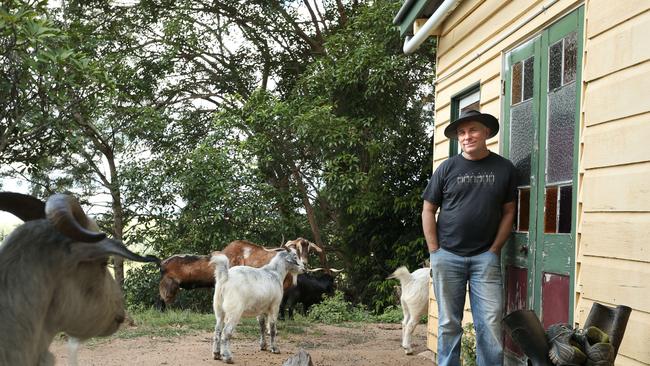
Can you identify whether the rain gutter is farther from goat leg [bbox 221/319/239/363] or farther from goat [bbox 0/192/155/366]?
goat [bbox 0/192/155/366]

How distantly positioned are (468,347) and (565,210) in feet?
6.49

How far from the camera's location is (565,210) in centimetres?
471

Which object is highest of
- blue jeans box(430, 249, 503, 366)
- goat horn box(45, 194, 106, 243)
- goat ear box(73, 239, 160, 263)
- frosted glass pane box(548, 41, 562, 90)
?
frosted glass pane box(548, 41, 562, 90)

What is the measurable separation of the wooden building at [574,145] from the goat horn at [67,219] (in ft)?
9.18

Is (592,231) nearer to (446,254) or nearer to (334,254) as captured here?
(446,254)

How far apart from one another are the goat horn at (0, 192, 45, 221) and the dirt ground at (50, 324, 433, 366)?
4.82 m

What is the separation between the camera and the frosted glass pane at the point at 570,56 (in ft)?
15.1

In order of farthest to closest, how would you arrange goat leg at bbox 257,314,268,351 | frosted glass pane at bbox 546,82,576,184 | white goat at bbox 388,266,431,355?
goat leg at bbox 257,314,268,351 → white goat at bbox 388,266,431,355 → frosted glass pane at bbox 546,82,576,184

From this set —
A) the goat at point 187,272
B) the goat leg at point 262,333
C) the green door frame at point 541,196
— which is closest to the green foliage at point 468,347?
the green door frame at point 541,196

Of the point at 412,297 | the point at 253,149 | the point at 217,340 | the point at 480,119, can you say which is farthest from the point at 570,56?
the point at 253,149

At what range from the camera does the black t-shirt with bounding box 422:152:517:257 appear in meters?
5.14

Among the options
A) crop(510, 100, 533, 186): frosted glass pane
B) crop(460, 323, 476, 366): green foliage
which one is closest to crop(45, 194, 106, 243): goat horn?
crop(510, 100, 533, 186): frosted glass pane

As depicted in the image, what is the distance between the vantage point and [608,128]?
4.14 m

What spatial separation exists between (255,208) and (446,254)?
390 inches
